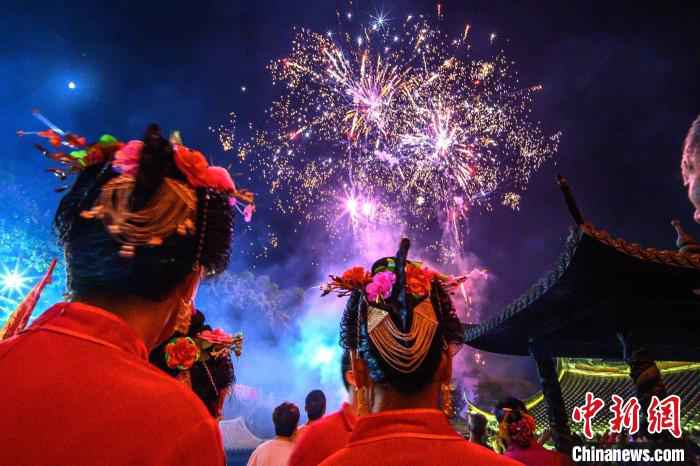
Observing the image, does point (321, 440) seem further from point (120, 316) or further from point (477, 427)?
point (477, 427)

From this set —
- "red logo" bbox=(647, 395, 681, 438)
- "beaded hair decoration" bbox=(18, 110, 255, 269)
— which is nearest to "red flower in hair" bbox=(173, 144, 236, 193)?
"beaded hair decoration" bbox=(18, 110, 255, 269)

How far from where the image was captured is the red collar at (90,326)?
107 centimetres

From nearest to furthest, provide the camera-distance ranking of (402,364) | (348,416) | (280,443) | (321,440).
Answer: (402,364)
(321,440)
(348,416)
(280,443)

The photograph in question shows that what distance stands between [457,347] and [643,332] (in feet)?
19.4

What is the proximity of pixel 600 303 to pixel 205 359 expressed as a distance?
223 inches

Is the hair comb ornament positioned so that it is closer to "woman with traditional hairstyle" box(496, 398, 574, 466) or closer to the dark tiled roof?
"woman with traditional hairstyle" box(496, 398, 574, 466)

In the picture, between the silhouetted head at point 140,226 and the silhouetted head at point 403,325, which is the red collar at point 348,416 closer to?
the silhouetted head at point 403,325

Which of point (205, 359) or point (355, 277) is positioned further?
point (205, 359)

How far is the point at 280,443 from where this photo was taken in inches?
174

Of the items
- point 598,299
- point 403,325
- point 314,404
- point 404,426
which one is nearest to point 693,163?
point 598,299

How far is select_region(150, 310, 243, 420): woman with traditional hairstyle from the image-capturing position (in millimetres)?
2885

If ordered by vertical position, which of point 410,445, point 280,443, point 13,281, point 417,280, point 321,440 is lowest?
point 280,443

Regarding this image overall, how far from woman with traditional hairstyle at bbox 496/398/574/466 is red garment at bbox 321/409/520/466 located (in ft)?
9.21

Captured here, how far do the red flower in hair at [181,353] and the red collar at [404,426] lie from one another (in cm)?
163
